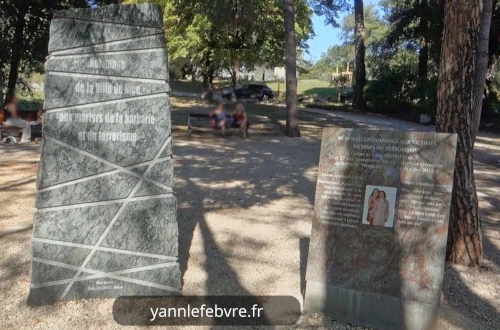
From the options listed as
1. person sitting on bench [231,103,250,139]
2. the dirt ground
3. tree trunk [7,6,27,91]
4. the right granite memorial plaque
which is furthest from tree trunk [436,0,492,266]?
tree trunk [7,6,27,91]

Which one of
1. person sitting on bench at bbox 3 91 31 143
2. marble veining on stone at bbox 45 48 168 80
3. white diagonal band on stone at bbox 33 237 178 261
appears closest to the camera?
marble veining on stone at bbox 45 48 168 80

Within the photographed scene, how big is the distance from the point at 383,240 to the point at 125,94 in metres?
2.15

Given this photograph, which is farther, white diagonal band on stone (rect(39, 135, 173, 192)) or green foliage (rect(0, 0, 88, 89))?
green foliage (rect(0, 0, 88, 89))

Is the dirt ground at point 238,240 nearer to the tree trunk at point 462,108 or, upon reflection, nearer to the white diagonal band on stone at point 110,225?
the white diagonal band on stone at point 110,225

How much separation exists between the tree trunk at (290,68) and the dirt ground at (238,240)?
500 centimetres

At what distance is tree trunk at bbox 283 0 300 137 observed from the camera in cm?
1427

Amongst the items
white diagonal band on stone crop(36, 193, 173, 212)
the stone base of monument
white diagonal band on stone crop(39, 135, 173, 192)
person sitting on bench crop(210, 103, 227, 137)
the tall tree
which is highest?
the tall tree

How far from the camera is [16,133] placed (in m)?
12.8

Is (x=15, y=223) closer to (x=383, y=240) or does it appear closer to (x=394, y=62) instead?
(x=383, y=240)

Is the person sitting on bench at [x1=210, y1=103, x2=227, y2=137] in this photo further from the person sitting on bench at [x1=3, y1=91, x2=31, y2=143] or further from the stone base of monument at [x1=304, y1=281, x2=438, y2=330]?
the person sitting on bench at [x1=3, y1=91, x2=31, y2=143]

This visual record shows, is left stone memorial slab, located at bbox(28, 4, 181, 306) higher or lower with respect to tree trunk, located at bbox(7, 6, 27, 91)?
lower

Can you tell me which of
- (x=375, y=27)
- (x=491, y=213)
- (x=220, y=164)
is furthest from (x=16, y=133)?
(x=375, y=27)

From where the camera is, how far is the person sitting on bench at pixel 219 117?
10.7 ft

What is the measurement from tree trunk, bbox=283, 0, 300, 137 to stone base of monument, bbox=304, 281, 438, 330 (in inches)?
456
